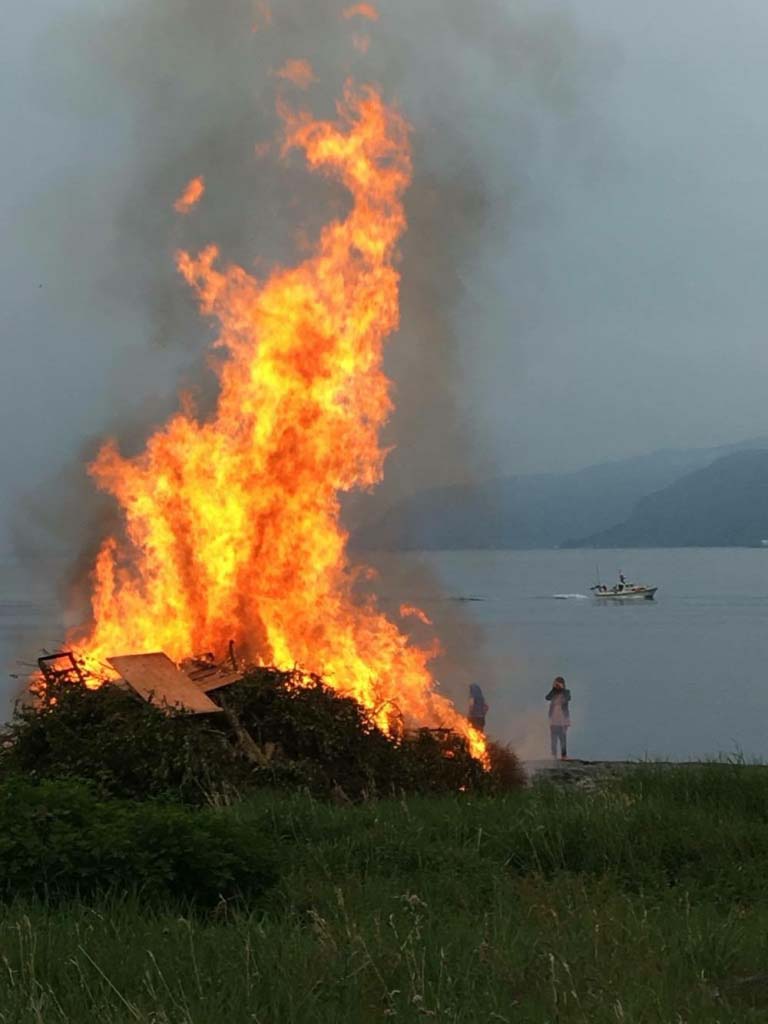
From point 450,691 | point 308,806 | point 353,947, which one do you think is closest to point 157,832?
point 353,947

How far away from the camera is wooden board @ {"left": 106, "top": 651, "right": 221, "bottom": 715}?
14539 mm

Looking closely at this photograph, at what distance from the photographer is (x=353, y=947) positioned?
6477 millimetres

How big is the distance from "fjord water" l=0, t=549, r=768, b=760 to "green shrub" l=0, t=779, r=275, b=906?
1598 centimetres

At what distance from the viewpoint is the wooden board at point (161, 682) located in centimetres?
1454

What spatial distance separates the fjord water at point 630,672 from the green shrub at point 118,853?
14.1m

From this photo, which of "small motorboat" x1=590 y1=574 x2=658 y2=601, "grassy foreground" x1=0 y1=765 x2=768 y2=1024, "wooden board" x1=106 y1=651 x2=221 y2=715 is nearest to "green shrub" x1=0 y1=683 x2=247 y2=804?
"wooden board" x1=106 y1=651 x2=221 y2=715

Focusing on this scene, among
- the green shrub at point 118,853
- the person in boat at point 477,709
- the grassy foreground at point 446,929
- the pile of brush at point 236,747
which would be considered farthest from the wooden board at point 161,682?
the person in boat at point 477,709

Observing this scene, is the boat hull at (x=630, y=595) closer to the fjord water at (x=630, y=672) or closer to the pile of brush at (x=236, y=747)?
the fjord water at (x=630, y=672)

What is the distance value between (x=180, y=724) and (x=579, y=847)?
5574 millimetres

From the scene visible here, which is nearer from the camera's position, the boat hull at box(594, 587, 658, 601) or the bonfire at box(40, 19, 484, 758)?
the bonfire at box(40, 19, 484, 758)

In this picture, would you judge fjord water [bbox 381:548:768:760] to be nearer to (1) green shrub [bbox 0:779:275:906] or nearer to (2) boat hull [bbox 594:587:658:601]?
(2) boat hull [bbox 594:587:658:601]

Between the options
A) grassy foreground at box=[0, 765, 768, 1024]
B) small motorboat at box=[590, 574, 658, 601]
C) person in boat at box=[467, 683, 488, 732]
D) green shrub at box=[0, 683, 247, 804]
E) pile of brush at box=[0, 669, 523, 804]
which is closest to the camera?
grassy foreground at box=[0, 765, 768, 1024]

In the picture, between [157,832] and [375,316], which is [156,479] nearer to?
[375,316]

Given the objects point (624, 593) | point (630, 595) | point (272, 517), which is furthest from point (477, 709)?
point (624, 593)
